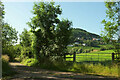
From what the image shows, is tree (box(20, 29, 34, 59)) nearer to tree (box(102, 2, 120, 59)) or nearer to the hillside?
the hillside

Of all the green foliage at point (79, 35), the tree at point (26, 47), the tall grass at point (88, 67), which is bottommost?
the tall grass at point (88, 67)

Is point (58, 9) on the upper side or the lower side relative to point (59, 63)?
upper

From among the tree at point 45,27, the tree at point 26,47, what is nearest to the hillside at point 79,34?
the tree at point 45,27

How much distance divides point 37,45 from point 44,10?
15.0 ft

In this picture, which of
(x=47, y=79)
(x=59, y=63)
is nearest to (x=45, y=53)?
(x=59, y=63)

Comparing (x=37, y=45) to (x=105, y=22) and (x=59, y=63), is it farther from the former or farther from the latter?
(x=105, y=22)

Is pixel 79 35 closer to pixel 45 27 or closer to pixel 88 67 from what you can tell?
pixel 45 27

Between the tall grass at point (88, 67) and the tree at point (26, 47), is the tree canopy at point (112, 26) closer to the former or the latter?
the tall grass at point (88, 67)

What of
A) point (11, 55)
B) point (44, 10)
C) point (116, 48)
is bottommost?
point (11, 55)

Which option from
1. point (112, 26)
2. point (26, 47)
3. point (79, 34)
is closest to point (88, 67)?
point (112, 26)

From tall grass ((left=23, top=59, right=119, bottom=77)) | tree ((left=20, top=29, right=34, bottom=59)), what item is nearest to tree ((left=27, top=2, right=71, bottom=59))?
tall grass ((left=23, top=59, right=119, bottom=77))

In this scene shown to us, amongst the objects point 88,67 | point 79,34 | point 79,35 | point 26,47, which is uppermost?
point 79,34

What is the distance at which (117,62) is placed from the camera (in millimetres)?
9430

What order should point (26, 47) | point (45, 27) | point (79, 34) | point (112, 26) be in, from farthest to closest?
point (79, 34) < point (26, 47) < point (45, 27) < point (112, 26)
